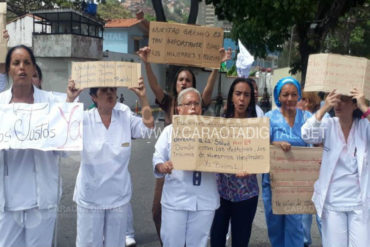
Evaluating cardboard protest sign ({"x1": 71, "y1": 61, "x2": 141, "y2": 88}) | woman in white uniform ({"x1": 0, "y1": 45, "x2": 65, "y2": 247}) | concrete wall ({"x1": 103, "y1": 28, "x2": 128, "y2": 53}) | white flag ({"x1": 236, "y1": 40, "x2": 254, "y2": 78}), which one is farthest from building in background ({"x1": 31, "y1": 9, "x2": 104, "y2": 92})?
woman in white uniform ({"x1": 0, "y1": 45, "x2": 65, "y2": 247})

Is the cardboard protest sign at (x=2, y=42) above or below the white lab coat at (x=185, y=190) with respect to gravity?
above

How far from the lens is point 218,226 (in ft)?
11.2

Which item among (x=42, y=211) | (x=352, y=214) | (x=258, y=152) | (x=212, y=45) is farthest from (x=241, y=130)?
(x=42, y=211)

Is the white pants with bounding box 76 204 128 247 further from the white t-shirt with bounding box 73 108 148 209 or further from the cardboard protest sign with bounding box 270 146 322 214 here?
the cardboard protest sign with bounding box 270 146 322 214

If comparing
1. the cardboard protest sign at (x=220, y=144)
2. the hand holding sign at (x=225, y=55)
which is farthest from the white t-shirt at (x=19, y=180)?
the hand holding sign at (x=225, y=55)

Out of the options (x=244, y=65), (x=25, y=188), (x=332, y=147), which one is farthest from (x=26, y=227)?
(x=244, y=65)

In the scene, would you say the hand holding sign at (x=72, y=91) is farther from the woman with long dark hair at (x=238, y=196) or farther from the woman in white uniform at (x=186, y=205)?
the woman with long dark hair at (x=238, y=196)

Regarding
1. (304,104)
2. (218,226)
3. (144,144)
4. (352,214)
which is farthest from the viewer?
(144,144)

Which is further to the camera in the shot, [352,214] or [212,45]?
[212,45]

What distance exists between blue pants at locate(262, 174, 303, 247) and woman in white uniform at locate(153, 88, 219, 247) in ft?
2.74

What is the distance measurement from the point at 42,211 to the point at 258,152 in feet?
5.43

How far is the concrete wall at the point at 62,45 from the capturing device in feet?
53.3

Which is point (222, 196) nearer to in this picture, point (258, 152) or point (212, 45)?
point (258, 152)

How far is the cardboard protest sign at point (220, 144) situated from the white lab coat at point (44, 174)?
2.86 ft
